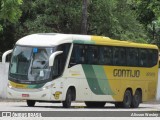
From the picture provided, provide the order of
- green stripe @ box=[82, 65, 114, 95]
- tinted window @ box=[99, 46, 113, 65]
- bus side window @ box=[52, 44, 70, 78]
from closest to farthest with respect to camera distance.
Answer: bus side window @ box=[52, 44, 70, 78] < green stripe @ box=[82, 65, 114, 95] < tinted window @ box=[99, 46, 113, 65]

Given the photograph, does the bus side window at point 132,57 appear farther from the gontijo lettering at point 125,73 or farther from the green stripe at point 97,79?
the green stripe at point 97,79

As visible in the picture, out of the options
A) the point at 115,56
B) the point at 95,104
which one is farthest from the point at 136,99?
the point at 115,56

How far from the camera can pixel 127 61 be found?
31000 mm

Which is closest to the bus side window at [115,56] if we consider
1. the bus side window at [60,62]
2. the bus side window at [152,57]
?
the bus side window at [152,57]

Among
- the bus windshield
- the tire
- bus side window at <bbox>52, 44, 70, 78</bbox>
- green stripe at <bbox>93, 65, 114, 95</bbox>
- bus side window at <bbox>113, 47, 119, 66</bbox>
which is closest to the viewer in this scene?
the bus windshield

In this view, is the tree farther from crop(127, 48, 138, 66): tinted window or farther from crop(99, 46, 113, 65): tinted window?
crop(127, 48, 138, 66): tinted window

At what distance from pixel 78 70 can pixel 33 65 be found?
94.7 inches

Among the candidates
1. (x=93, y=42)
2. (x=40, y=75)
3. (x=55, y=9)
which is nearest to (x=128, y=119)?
(x=40, y=75)

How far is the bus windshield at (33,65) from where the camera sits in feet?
86.0

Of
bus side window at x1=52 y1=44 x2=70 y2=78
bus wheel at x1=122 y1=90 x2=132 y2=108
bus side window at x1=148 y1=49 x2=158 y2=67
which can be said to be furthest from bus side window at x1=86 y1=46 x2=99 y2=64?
bus side window at x1=148 y1=49 x2=158 y2=67

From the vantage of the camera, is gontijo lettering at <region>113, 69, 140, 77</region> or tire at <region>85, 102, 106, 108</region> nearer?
gontijo lettering at <region>113, 69, 140, 77</region>

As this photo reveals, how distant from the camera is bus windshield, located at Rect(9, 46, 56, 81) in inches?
1032

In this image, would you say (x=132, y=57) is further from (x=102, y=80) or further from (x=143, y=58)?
(x=102, y=80)

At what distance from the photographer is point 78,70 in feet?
90.9
